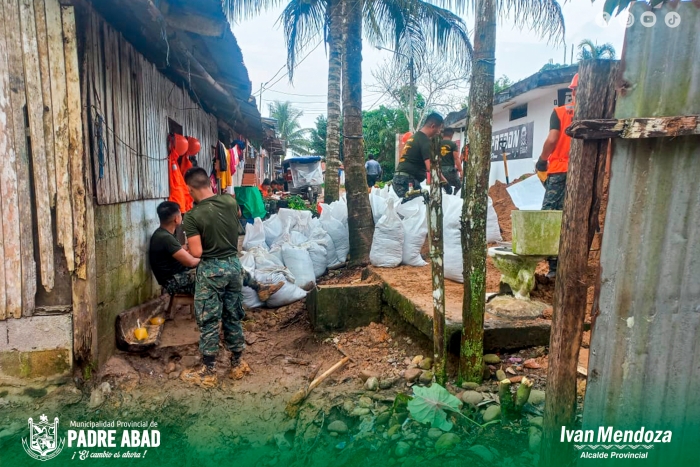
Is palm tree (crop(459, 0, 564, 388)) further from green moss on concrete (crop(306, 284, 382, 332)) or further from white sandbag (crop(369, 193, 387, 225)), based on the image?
white sandbag (crop(369, 193, 387, 225))

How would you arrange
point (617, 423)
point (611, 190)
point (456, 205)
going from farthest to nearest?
1. point (456, 205)
2. point (617, 423)
3. point (611, 190)

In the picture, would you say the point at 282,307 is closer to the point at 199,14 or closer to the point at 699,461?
the point at 199,14

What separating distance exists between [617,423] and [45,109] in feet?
12.7

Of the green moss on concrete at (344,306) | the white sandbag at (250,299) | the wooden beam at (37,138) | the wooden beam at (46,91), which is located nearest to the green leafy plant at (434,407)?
the green moss on concrete at (344,306)

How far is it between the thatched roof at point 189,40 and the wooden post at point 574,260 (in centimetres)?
271

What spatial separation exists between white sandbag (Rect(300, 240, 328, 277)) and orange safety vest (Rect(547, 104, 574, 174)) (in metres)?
Result: 3.29

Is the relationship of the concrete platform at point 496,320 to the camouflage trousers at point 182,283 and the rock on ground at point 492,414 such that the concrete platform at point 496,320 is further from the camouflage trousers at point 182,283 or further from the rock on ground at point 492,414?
the camouflage trousers at point 182,283

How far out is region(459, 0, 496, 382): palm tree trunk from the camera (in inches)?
113

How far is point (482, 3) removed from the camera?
2855mm

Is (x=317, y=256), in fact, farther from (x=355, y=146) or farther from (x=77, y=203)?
(x=77, y=203)

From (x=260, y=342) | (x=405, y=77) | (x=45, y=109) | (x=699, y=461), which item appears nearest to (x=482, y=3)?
(x=699, y=461)

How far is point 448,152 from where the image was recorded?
670 cm

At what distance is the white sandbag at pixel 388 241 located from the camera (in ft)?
17.8

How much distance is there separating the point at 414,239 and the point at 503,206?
13.3 ft
